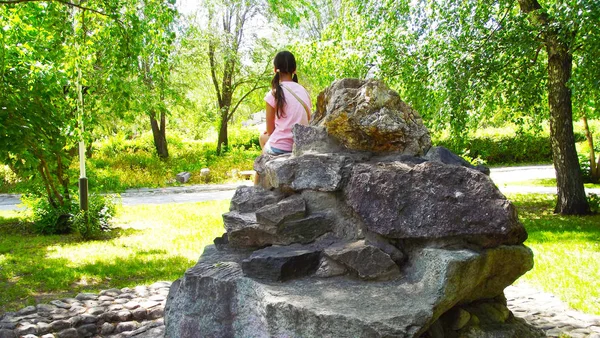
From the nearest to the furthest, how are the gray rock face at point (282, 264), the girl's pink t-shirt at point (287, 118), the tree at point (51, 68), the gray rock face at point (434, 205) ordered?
the gray rock face at point (434, 205) < the gray rock face at point (282, 264) < the girl's pink t-shirt at point (287, 118) < the tree at point (51, 68)

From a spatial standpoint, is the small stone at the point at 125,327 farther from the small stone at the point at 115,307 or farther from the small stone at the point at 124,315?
the small stone at the point at 115,307

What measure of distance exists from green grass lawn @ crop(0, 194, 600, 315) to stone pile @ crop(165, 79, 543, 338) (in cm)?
274

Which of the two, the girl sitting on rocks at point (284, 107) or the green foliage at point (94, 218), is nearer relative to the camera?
the girl sitting on rocks at point (284, 107)

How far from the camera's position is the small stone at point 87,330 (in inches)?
202

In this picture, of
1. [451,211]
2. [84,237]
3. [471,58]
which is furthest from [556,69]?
[84,237]

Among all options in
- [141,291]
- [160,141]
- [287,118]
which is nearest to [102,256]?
[141,291]

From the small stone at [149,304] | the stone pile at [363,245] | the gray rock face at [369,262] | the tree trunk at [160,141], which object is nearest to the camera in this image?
the stone pile at [363,245]

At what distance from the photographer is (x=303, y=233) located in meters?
3.91

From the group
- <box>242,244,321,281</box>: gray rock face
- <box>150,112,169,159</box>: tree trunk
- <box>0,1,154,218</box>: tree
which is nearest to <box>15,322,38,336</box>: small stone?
<box>0,1,154,218</box>: tree

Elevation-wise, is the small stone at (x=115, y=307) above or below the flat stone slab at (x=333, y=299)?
below

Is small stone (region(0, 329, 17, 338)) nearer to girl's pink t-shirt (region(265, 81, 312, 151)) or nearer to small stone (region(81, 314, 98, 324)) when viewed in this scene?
small stone (region(81, 314, 98, 324))

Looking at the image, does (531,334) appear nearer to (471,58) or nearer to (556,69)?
(471,58)

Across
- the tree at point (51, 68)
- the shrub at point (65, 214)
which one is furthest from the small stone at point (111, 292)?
the shrub at point (65, 214)

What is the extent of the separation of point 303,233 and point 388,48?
6895 mm
